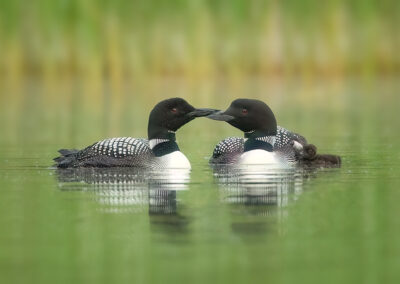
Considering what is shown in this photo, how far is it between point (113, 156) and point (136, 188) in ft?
5.07

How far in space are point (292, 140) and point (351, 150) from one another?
80 centimetres

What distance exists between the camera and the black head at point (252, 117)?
880 cm

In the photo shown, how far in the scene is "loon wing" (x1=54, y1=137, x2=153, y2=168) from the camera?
27.1ft

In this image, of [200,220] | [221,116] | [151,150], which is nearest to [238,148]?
[221,116]

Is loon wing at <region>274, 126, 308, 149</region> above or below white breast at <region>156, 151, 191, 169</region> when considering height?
above

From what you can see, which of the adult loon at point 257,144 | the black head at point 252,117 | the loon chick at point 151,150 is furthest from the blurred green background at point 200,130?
the black head at point 252,117

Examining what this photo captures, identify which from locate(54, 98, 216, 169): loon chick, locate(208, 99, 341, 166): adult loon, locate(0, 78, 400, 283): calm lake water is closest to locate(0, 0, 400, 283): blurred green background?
locate(0, 78, 400, 283): calm lake water

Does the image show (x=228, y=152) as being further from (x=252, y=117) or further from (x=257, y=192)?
(x=257, y=192)

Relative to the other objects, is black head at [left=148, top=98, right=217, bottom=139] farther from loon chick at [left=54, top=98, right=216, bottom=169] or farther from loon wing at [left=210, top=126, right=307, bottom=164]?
loon wing at [left=210, top=126, right=307, bottom=164]

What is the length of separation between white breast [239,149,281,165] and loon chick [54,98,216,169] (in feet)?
1.65

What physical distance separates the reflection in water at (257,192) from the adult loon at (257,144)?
12.4 inches

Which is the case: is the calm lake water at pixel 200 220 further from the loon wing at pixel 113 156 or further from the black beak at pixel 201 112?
the black beak at pixel 201 112

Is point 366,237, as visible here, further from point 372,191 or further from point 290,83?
point 290,83

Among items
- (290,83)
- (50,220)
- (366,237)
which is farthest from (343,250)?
(290,83)
